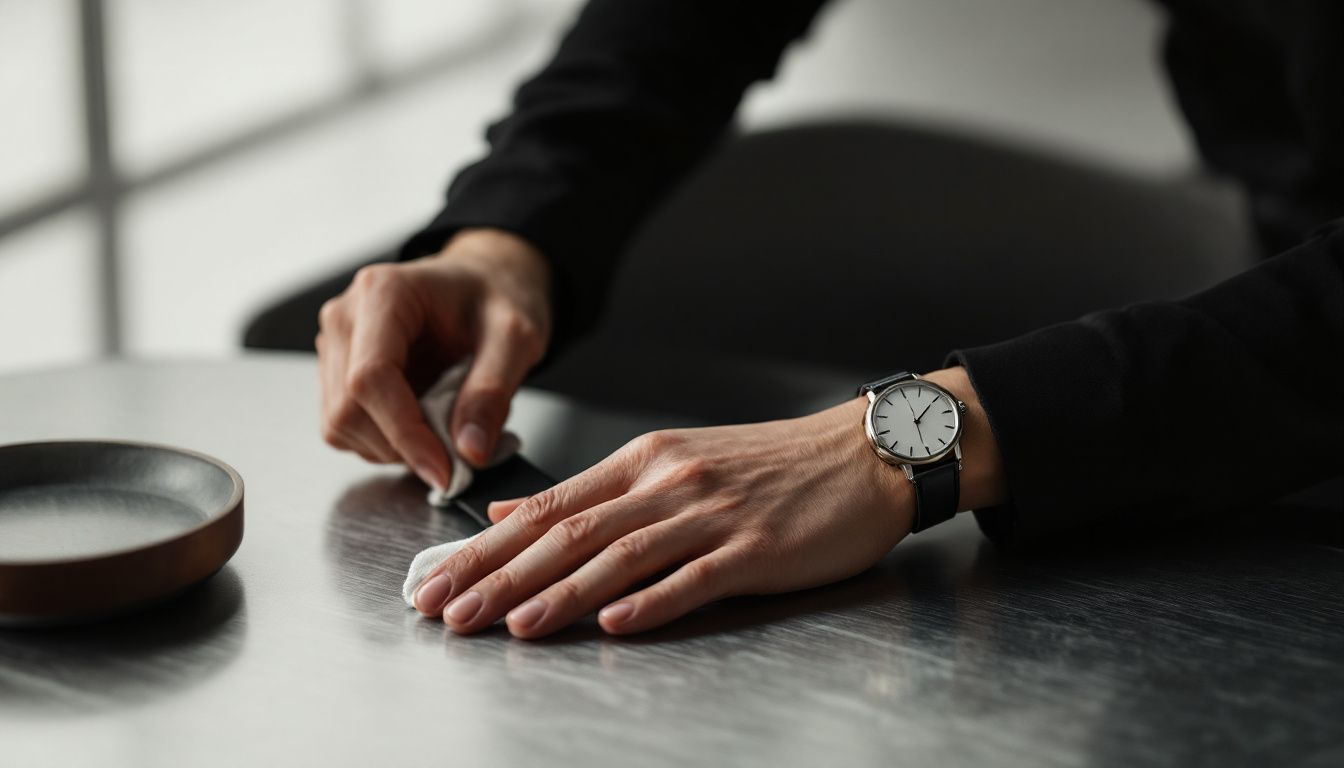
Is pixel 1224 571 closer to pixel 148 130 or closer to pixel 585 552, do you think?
pixel 585 552

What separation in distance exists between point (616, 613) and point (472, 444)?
0.94 feet

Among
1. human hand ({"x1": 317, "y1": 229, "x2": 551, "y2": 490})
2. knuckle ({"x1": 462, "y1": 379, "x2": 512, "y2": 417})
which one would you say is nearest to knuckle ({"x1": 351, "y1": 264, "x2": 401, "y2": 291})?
human hand ({"x1": 317, "y1": 229, "x2": 551, "y2": 490})

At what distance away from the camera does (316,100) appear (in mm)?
3471

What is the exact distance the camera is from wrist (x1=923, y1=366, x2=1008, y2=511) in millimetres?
862

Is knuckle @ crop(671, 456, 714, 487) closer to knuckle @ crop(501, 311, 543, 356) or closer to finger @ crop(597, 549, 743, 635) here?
finger @ crop(597, 549, 743, 635)

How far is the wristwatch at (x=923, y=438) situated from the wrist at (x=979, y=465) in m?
0.01

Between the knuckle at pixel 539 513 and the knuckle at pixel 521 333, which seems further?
the knuckle at pixel 521 333

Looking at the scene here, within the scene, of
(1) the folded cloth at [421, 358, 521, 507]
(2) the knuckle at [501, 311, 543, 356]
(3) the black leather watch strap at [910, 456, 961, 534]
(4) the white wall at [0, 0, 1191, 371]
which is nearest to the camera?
(3) the black leather watch strap at [910, 456, 961, 534]

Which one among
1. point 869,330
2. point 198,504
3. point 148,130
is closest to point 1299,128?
point 869,330

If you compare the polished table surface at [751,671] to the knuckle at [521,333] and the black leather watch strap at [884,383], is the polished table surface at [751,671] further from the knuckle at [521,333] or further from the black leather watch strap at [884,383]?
the knuckle at [521,333]

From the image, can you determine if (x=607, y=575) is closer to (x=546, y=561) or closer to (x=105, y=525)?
(x=546, y=561)

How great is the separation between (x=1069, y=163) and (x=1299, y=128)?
1.80ft

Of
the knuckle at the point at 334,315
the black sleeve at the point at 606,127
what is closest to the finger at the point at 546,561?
the knuckle at the point at 334,315

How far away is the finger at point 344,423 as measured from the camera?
101 cm
